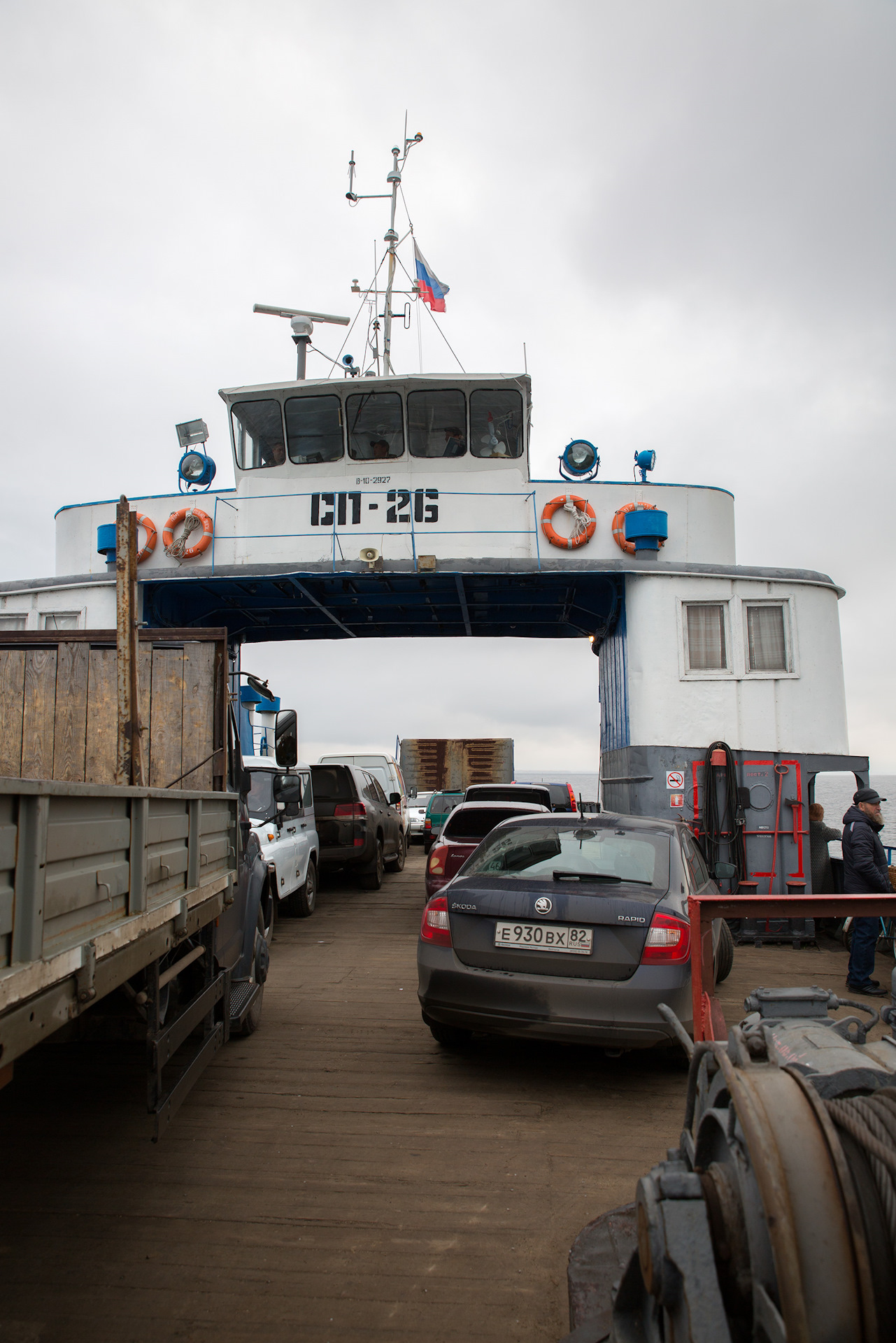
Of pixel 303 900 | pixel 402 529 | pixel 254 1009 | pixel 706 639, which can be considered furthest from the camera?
pixel 402 529

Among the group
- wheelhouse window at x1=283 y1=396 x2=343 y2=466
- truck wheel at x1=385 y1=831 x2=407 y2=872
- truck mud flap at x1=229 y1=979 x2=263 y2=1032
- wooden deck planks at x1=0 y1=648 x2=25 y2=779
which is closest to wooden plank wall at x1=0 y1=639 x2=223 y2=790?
wooden deck planks at x1=0 y1=648 x2=25 y2=779

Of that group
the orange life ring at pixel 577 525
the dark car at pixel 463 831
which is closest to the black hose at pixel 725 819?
the dark car at pixel 463 831

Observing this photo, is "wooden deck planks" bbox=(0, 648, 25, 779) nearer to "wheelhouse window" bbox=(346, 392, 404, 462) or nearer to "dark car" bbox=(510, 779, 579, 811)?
"dark car" bbox=(510, 779, 579, 811)

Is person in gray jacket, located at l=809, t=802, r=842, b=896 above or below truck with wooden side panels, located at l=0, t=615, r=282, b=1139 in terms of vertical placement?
below

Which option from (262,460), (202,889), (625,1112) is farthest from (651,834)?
(262,460)

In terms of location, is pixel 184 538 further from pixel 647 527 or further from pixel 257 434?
pixel 647 527

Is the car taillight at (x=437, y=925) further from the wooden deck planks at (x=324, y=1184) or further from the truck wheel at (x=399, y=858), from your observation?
the truck wheel at (x=399, y=858)

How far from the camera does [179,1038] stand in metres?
3.65

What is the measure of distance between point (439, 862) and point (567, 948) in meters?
4.64

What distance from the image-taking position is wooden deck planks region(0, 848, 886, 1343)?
9.11 ft

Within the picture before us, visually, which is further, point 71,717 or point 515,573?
point 515,573

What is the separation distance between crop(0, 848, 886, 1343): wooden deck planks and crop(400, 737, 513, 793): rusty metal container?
18.9 m

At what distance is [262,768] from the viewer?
9.45m

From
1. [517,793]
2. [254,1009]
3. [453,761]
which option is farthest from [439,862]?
[453,761]
